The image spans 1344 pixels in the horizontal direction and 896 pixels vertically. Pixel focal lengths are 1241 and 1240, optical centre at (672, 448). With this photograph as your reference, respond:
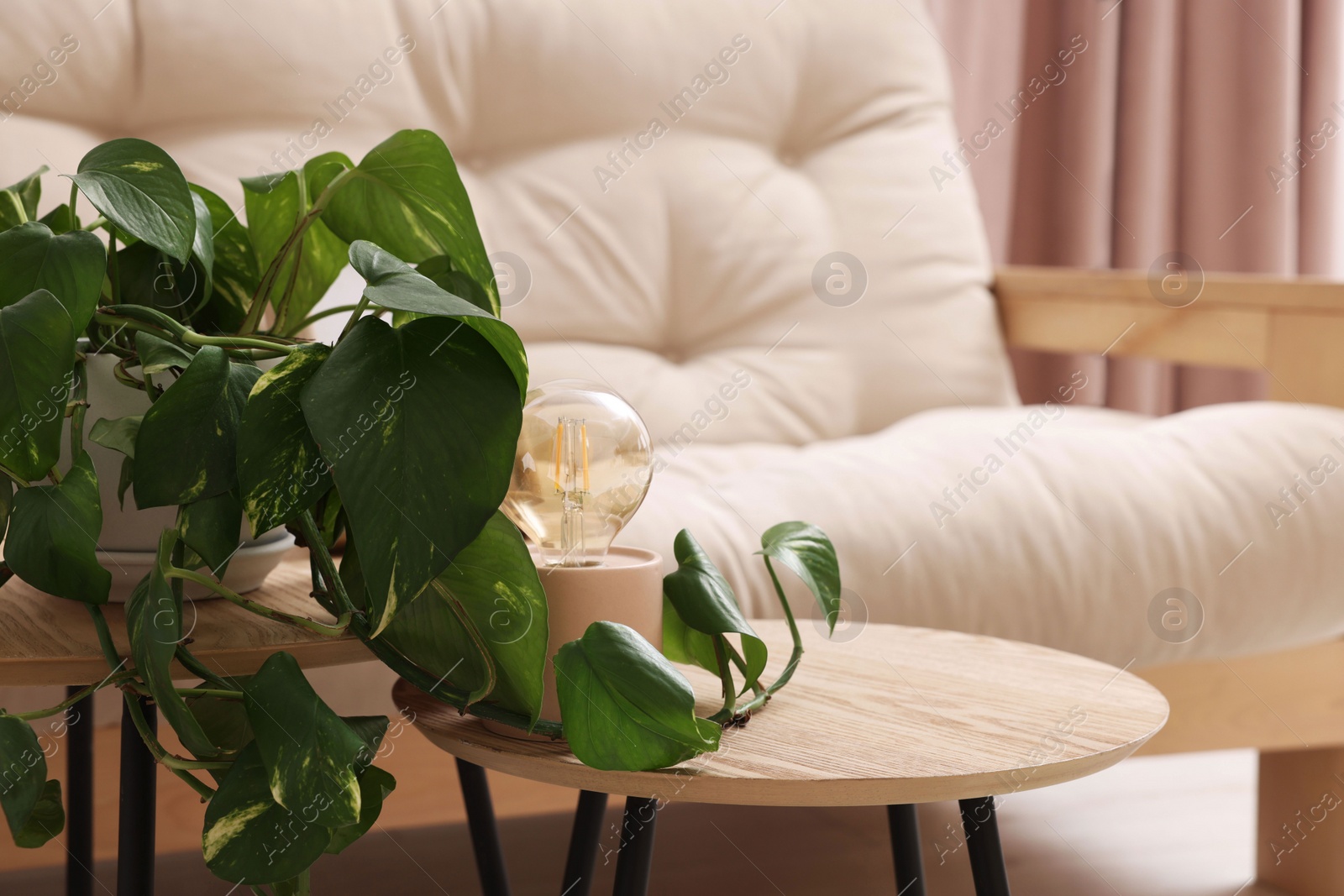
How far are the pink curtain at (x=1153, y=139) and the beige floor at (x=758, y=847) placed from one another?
1.14m

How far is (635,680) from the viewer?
0.44 m

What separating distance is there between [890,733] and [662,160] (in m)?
1.05

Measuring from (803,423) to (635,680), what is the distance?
992mm

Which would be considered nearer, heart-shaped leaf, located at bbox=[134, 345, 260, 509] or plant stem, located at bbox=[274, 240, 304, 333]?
heart-shaped leaf, located at bbox=[134, 345, 260, 509]

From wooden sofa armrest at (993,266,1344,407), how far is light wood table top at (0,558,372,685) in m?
0.99

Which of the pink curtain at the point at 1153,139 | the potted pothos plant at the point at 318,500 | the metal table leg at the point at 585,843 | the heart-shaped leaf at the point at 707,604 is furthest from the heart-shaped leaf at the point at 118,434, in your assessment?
the pink curtain at the point at 1153,139

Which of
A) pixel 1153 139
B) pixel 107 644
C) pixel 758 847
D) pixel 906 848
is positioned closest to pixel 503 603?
pixel 107 644

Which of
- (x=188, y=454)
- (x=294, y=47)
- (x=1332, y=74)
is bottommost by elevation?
(x=188, y=454)

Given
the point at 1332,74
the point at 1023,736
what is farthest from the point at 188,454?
the point at 1332,74

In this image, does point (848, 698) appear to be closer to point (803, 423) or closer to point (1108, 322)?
point (803, 423)

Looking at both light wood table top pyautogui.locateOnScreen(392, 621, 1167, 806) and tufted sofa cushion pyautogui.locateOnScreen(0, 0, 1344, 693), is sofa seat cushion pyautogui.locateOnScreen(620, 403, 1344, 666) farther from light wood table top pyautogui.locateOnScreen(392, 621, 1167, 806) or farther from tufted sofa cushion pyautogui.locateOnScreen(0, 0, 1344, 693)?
light wood table top pyautogui.locateOnScreen(392, 621, 1167, 806)

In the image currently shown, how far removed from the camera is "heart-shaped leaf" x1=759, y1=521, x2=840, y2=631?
0.56 meters

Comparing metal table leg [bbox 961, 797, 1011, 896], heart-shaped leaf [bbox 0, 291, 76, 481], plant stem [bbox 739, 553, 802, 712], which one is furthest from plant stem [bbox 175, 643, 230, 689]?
metal table leg [bbox 961, 797, 1011, 896]

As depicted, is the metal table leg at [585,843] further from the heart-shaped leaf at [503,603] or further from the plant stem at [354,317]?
the plant stem at [354,317]
